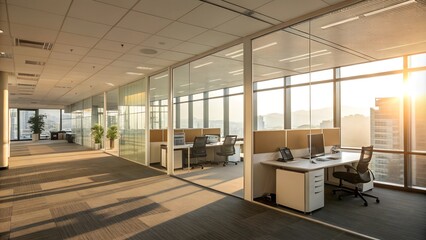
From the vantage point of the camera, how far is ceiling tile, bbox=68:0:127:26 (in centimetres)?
311

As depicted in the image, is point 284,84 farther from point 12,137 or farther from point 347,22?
point 12,137

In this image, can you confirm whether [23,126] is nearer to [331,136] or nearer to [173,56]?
[173,56]

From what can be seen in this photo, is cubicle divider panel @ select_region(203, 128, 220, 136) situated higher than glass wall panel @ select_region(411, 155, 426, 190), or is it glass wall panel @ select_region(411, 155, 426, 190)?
cubicle divider panel @ select_region(203, 128, 220, 136)

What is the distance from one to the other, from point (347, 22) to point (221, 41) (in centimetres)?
206

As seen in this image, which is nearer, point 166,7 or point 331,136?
point 166,7

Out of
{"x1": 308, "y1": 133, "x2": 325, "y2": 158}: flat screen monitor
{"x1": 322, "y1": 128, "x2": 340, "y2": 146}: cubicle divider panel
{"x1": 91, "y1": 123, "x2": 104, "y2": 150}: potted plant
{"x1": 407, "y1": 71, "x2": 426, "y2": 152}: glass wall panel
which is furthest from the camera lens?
{"x1": 91, "y1": 123, "x2": 104, "y2": 150}: potted plant

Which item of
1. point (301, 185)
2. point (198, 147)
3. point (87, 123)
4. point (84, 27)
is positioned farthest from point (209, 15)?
point (87, 123)

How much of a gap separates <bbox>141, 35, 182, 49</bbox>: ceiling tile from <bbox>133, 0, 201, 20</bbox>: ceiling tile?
100 cm

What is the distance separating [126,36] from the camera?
4301 mm

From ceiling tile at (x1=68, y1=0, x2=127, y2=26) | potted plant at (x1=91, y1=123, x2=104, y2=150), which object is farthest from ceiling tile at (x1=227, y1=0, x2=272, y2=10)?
potted plant at (x1=91, y1=123, x2=104, y2=150)

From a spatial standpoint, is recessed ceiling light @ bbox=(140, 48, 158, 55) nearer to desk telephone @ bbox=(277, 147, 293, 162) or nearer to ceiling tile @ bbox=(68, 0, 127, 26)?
ceiling tile @ bbox=(68, 0, 127, 26)

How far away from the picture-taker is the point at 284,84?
790cm

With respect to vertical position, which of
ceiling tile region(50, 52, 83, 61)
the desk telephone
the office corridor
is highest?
ceiling tile region(50, 52, 83, 61)

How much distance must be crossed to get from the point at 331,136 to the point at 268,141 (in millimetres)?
2172
